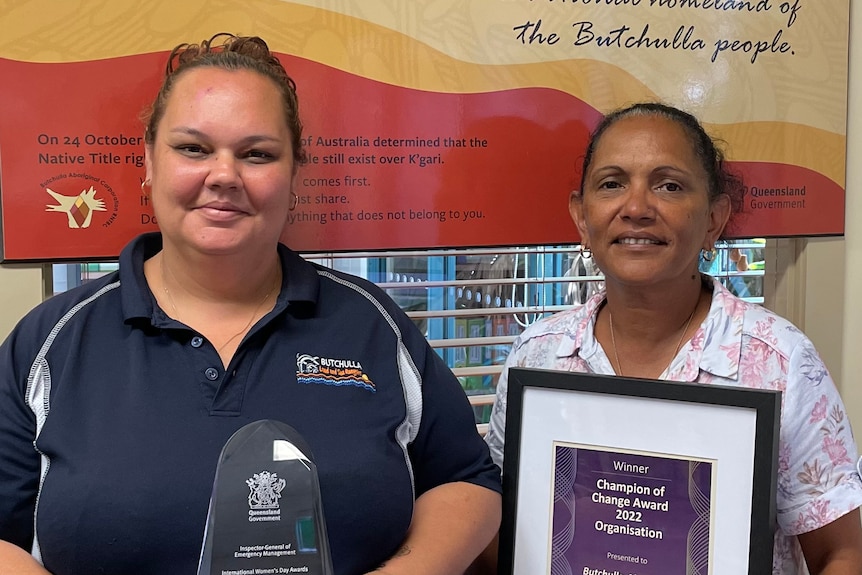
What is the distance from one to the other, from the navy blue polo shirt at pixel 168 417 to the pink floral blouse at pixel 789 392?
49 cm

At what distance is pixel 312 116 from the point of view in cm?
173

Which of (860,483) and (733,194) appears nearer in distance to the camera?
(860,483)

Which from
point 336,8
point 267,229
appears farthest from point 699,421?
point 336,8

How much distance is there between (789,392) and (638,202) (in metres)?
0.42

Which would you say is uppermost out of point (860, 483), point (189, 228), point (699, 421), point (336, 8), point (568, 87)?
point (336, 8)

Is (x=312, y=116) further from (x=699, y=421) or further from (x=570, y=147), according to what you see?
(x=699, y=421)

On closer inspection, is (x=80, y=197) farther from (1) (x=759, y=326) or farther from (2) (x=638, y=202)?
(1) (x=759, y=326)

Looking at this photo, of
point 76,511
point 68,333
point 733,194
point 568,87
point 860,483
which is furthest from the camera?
point 568,87

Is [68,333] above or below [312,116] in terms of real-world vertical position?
below

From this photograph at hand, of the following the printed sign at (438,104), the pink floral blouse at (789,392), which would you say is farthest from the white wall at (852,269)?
the pink floral blouse at (789,392)

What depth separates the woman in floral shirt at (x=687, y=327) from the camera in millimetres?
1413

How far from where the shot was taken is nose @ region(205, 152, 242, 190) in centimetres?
126

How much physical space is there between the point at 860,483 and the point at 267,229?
3.61 ft

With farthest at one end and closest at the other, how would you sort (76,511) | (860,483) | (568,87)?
(568,87) < (860,483) < (76,511)
